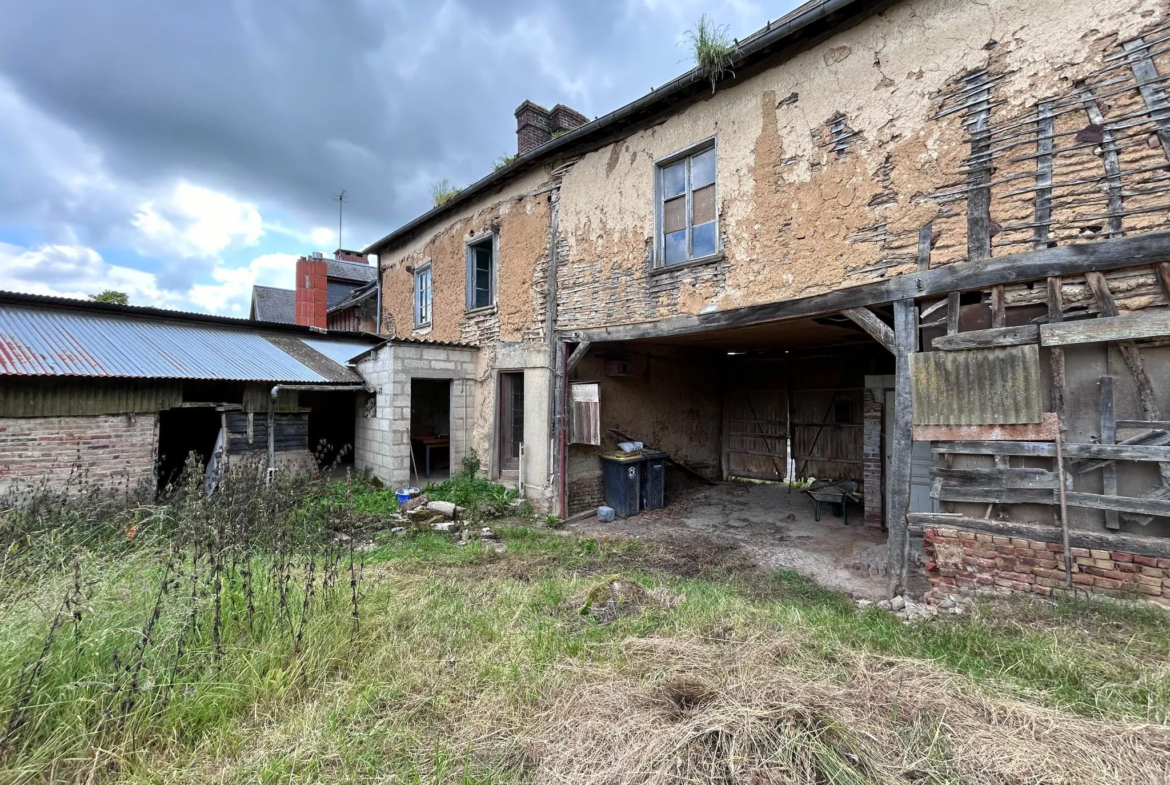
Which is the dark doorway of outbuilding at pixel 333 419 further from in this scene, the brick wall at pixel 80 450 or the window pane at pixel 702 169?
the window pane at pixel 702 169

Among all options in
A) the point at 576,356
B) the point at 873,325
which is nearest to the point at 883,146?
the point at 873,325

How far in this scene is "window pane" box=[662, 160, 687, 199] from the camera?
675 cm

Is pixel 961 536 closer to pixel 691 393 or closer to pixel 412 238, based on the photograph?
pixel 691 393

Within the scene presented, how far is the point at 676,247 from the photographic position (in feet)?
22.4

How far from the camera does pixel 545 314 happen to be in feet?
28.0

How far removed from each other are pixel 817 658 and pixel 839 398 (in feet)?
26.5

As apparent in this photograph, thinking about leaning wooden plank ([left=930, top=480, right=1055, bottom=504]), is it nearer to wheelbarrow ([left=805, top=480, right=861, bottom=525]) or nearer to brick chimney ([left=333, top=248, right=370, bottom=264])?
wheelbarrow ([left=805, top=480, right=861, bottom=525])

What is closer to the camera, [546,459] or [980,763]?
[980,763]

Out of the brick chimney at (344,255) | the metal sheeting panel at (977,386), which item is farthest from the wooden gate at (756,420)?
the brick chimney at (344,255)

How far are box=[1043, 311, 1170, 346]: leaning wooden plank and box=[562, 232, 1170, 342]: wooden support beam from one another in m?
0.41

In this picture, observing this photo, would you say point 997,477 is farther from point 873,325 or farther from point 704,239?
point 704,239

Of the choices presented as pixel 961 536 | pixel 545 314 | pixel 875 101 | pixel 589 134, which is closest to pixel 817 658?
pixel 961 536

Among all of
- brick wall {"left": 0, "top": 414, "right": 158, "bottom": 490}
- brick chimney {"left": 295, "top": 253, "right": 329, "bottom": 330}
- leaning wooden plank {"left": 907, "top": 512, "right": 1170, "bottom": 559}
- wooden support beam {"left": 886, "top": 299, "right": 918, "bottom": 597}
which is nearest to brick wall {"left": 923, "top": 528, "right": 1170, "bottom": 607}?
leaning wooden plank {"left": 907, "top": 512, "right": 1170, "bottom": 559}

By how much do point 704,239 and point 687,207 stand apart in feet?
1.79
